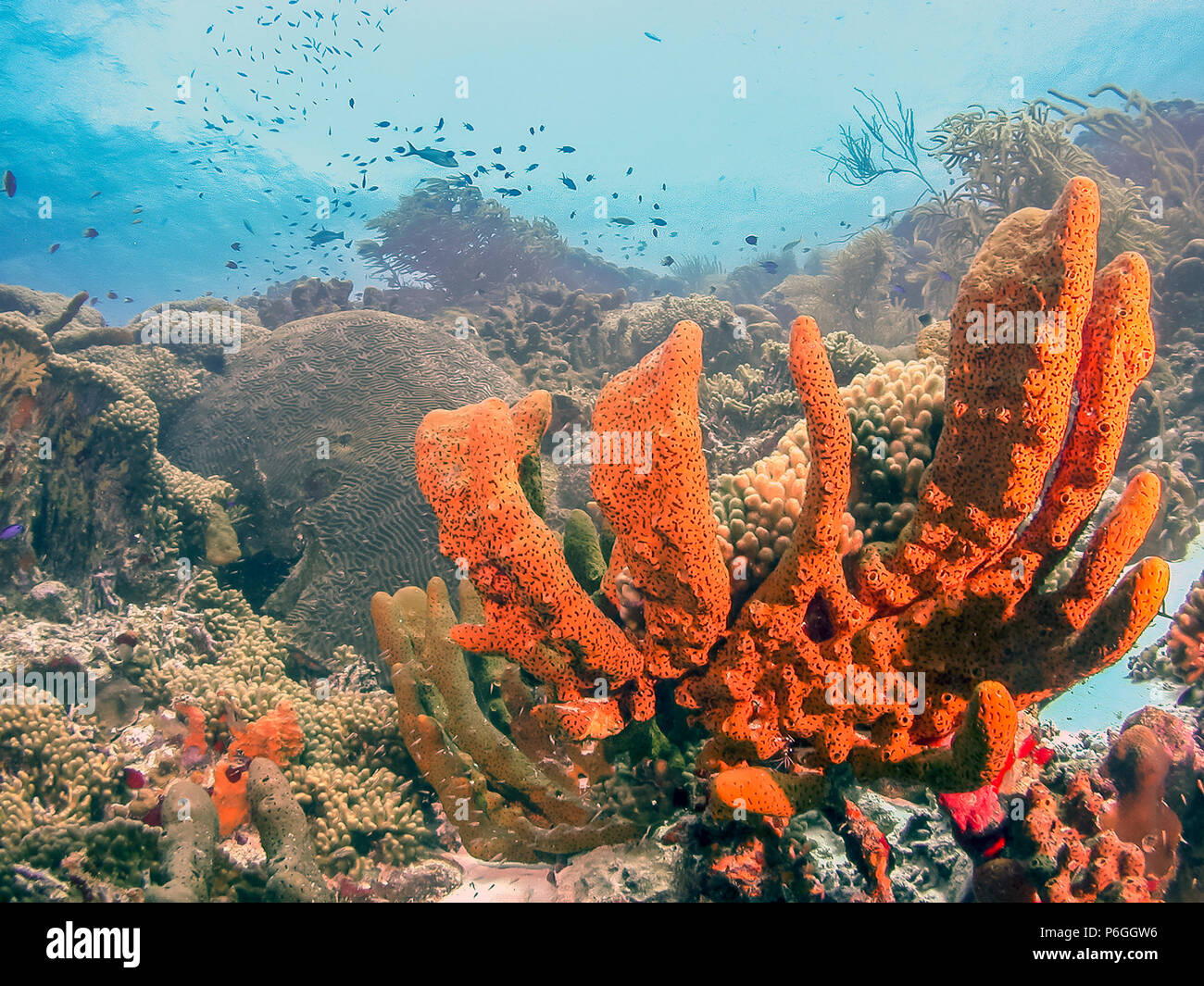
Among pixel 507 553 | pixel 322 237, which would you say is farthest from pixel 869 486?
pixel 322 237

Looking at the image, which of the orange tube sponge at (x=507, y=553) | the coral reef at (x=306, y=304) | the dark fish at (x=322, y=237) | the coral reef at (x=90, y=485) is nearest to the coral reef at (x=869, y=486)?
the orange tube sponge at (x=507, y=553)

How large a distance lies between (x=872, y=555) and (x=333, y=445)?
715 centimetres

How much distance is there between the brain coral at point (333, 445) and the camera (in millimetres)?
6668

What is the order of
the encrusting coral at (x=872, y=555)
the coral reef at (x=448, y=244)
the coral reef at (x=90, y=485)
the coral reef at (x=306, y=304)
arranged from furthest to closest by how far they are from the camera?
the coral reef at (x=448, y=244) → the coral reef at (x=306, y=304) → the coral reef at (x=90, y=485) → the encrusting coral at (x=872, y=555)

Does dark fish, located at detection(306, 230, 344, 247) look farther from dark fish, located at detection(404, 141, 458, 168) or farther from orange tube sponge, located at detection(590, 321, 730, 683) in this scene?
orange tube sponge, located at detection(590, 321, 730, 683)

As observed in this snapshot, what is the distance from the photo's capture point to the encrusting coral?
201cm

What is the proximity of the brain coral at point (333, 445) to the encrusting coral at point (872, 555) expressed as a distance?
4668 mm

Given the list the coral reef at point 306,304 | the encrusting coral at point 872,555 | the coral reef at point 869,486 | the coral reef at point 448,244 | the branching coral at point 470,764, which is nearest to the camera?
the encrusting coral at point 872,555

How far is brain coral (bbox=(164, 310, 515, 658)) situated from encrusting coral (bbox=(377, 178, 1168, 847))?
4668 millimetres

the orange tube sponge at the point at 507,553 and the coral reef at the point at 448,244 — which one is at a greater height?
the coral reef at the point at 448,244

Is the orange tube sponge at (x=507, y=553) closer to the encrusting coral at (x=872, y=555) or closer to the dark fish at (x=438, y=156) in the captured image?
the encrusting coral at (x=872, y=555)

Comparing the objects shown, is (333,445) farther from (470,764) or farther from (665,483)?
(665,483)
